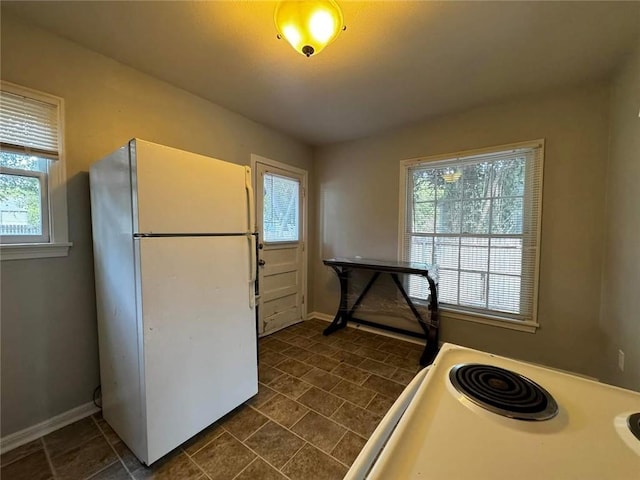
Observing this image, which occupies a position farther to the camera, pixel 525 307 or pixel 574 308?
pixel 525 307

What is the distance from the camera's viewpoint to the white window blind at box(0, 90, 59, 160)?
1492 millimetres

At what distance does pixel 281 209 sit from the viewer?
10.8ft

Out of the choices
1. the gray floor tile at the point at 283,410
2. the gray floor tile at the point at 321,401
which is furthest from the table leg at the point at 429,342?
the gray floor tile at the point at 283,410

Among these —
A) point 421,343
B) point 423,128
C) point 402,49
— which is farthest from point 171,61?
point 421,343

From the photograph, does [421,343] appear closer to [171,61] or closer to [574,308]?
[574,308]

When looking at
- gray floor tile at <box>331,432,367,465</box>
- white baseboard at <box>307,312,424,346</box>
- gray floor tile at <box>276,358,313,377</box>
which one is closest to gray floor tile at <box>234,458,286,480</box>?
gray floor tile at <box>331,432,367,465</box>

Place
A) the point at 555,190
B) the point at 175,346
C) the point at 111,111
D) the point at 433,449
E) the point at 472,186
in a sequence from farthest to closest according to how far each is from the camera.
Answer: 1. the point at 472,186
2. the point at 555,190
3. the point at 111,111
4. the point at 175,346
5. the point at 433,449

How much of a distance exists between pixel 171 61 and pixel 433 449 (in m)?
2.59

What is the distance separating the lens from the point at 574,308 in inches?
86.2

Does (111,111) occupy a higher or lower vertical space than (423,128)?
lower

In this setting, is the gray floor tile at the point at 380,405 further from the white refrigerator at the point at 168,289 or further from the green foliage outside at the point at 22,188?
the green foliage outside at the point at 22,188

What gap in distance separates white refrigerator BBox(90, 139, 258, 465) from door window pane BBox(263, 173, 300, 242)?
1303 millimetres

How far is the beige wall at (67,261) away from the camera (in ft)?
5.02

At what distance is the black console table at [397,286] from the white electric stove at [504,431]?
1.72 m
